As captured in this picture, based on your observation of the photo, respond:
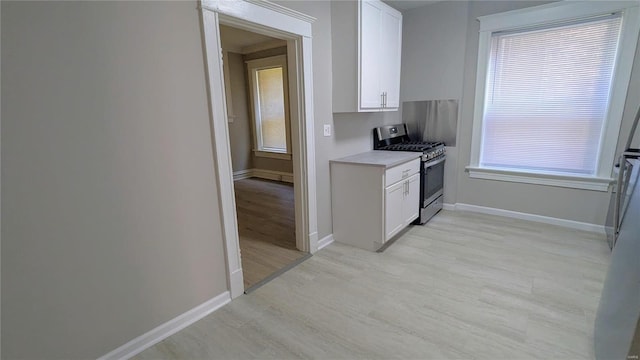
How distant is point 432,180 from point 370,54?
1.69m

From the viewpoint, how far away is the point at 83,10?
1.41m

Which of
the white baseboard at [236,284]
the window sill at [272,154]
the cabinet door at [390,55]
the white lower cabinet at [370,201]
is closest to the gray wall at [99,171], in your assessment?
the white baseboard at [236,284]

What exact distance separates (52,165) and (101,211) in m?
0.31

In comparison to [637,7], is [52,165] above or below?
below

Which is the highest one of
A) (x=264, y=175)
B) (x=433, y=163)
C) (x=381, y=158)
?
(x=381, y=158)

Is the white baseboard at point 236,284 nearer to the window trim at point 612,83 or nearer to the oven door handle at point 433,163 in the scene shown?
the oven door handle at point 433,163

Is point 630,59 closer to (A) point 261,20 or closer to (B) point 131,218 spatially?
(A) point 261,20

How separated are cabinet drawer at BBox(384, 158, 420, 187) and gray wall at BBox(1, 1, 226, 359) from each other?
62.4 inches

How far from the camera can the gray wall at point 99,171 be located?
133 cm

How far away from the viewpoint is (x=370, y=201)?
293 centimetres

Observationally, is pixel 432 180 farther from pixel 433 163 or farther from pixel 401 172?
pixel 401 172

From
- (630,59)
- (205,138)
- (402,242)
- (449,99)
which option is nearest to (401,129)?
(449,99)

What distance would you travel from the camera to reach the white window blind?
122 inches

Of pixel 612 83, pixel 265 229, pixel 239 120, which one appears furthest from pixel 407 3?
pixel 239 120
